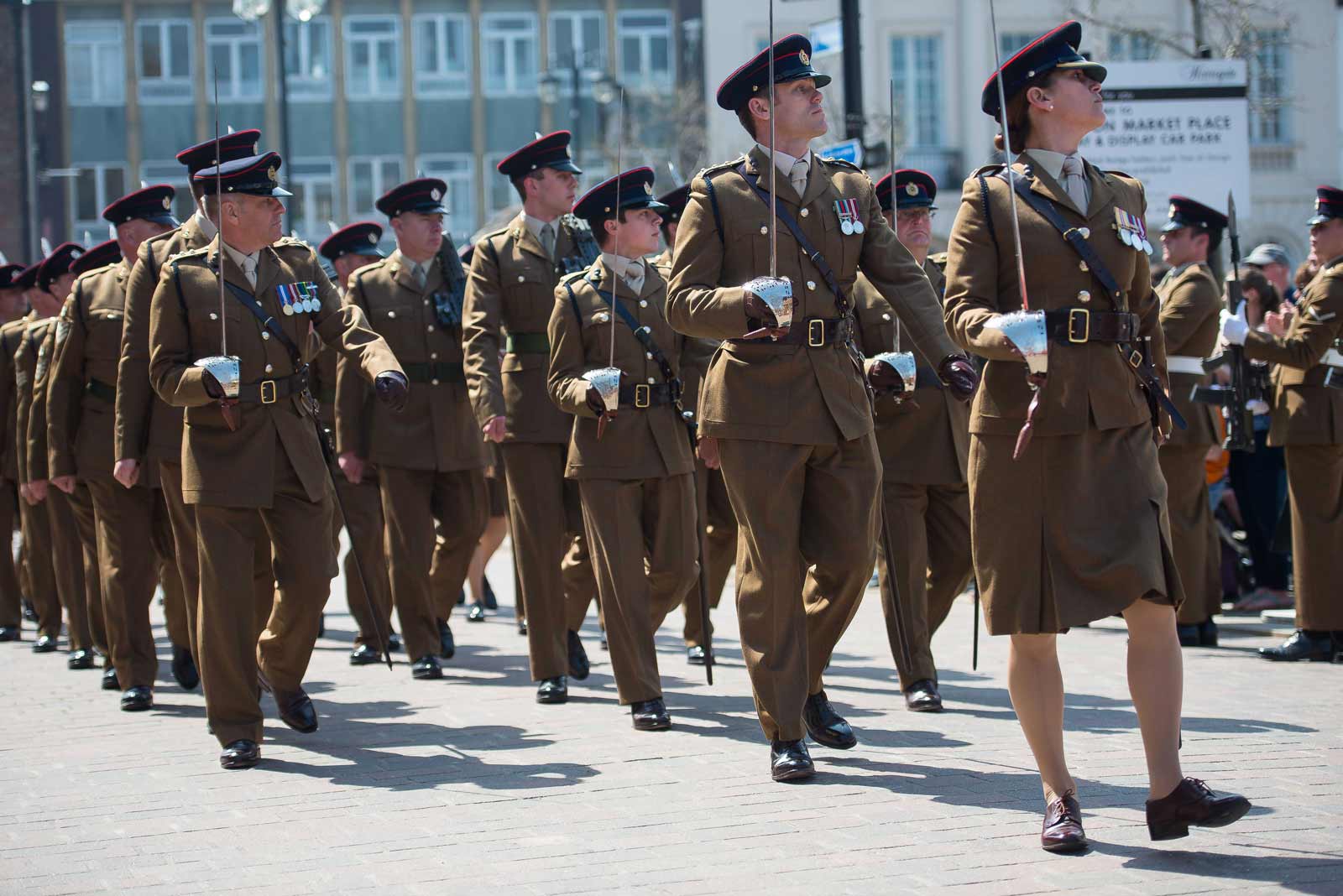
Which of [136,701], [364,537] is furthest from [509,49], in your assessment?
[136,701]

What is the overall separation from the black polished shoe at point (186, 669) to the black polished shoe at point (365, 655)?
3.80 feet

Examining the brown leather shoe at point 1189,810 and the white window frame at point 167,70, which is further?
the white window frame at point 167,70

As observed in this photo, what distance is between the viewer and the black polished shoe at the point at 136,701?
9.06 meters

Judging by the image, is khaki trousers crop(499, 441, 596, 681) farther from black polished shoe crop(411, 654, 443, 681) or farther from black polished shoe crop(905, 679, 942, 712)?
black polished shoe crop(905, 679, 942, 712)

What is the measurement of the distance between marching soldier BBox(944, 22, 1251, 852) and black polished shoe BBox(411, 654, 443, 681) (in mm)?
4782

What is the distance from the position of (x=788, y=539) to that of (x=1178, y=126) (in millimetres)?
10854

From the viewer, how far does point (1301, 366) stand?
9.52m

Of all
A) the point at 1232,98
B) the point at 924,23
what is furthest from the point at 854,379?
the point at 924,23

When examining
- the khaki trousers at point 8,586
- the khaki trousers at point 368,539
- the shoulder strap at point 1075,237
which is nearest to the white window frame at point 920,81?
the khaki trousers at point 8,586

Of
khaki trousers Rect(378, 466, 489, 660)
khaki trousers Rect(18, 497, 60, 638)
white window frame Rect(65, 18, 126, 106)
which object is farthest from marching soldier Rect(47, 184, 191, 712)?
white window frame Rect(65, 18, 126, 106)

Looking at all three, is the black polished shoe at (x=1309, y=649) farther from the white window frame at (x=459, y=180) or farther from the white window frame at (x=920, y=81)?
the white window frame at (x=459, y=180)

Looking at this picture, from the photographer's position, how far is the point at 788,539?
21.9ft

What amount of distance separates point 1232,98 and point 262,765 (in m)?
11.5

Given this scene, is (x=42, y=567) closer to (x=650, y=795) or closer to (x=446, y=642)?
(x=446, y=642)
